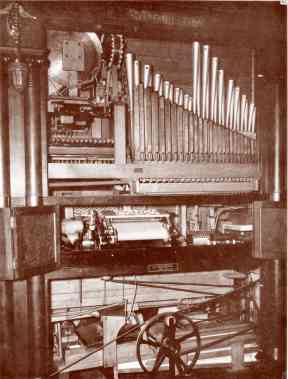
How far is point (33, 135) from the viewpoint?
10.4ft

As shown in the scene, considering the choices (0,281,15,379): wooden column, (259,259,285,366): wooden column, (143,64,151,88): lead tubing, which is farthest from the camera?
(259,259,285,366): wooden column

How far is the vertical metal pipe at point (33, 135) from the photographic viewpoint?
3.18 m

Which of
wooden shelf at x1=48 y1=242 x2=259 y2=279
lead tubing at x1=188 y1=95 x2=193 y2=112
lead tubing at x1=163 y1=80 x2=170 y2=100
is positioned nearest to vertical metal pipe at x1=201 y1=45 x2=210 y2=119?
lead tubing at x1=188 y1=95 x2=193 y2=112

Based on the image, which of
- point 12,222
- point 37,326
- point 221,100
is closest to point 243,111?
point 221,100

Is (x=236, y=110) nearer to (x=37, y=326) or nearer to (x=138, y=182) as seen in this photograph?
(x=138, y=182)

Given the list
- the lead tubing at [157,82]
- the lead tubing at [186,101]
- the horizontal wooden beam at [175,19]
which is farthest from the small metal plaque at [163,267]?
the horizontal wooden beam at [175,19]

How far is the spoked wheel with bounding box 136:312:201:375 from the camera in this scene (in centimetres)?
330

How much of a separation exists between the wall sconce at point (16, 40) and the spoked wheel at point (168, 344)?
2.06 metres

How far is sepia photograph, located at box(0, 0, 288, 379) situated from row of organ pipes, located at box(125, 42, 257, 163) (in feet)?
0.04

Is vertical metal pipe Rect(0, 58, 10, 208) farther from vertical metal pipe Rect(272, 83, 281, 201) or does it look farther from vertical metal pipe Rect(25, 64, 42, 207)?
vertical metal pipe Rect(272, 83, 281, 201)

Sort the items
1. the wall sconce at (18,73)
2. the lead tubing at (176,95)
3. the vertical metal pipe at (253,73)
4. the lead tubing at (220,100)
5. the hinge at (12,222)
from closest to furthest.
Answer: the hinge at (12,222)
the wall sconce at (18,73)
the lead tubing at (176,95)
the lead tubing at (220,100)
the vertical metal pipe at (253,73)

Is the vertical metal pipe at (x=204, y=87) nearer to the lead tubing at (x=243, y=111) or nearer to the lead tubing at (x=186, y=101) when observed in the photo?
the lead tubing at (x=186, y=101)

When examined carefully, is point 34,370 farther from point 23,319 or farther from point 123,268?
point 123,268

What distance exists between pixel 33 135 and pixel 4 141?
220 millimetres
